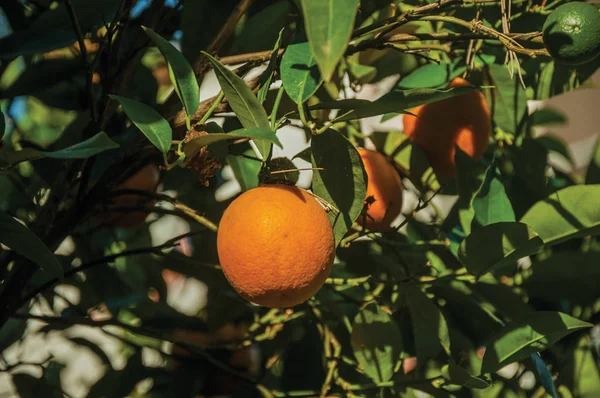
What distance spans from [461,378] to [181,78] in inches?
14.0

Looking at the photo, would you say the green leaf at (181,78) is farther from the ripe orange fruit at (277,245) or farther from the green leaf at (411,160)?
the green leaf at (411,160)

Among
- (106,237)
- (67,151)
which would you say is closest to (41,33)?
(67,151)

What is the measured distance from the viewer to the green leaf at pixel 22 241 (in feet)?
1.69

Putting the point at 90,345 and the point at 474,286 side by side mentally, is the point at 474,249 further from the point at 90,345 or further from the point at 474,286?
the point at 90,345

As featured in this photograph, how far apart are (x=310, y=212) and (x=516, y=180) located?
0.46 meters

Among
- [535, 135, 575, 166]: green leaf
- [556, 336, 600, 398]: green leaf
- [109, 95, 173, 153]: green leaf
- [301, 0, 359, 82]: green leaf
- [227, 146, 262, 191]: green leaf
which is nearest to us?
[301, 0, 359, 82]: green leaf

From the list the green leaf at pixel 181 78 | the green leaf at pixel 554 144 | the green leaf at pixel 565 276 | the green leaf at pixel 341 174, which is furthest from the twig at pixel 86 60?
the green leaf at pixel 554 144

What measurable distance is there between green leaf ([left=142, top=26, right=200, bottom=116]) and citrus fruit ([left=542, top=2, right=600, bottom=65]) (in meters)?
0.26

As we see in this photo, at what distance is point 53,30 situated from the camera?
66 centimetres

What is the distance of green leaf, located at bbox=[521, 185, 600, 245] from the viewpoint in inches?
24.8

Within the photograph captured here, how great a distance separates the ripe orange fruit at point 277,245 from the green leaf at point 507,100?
1.05 feet

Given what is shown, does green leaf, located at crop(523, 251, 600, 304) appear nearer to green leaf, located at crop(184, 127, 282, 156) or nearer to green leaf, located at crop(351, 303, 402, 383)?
green leaf, located at crop(351, 303, 402, 383)

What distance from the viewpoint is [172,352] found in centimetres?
95

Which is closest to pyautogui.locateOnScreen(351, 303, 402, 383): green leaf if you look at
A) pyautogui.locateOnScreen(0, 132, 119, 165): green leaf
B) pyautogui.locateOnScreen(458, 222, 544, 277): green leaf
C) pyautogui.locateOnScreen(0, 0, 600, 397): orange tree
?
pyautogui.locateOnScreen(0, 0, 600, 397): orange tree
